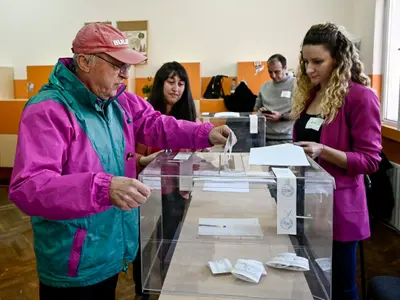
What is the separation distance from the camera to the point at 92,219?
1.14 meters

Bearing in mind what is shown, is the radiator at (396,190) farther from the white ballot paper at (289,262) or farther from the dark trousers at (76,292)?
the dark trousers at (76,292)

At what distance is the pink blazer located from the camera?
144 cm

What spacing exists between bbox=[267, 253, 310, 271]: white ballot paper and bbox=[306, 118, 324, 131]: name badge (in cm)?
65

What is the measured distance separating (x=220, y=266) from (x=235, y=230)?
154mm

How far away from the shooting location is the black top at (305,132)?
1.59m

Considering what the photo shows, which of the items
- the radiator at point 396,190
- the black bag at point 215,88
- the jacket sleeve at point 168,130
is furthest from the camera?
the black bag at point 215,88

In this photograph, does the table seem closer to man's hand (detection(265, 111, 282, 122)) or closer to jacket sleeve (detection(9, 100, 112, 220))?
jacket sleeve (detection(9, 100, 112, 220))

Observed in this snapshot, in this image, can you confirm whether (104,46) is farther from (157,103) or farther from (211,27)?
(211,27)

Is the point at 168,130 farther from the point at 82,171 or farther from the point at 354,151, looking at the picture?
the point at 354,151

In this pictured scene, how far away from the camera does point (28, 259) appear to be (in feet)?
9.44

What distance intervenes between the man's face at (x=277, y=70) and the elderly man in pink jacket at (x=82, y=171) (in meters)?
2.37

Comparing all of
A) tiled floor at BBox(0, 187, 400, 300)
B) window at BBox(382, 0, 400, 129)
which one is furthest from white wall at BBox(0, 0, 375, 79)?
tiled floor at BBox(0, 187, 400, 300)

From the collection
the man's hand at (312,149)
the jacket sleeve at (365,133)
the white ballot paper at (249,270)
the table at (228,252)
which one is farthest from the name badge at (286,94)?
the white ballot paper at (249,270)

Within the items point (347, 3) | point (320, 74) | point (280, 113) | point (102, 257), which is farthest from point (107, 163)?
point (347, 3)
